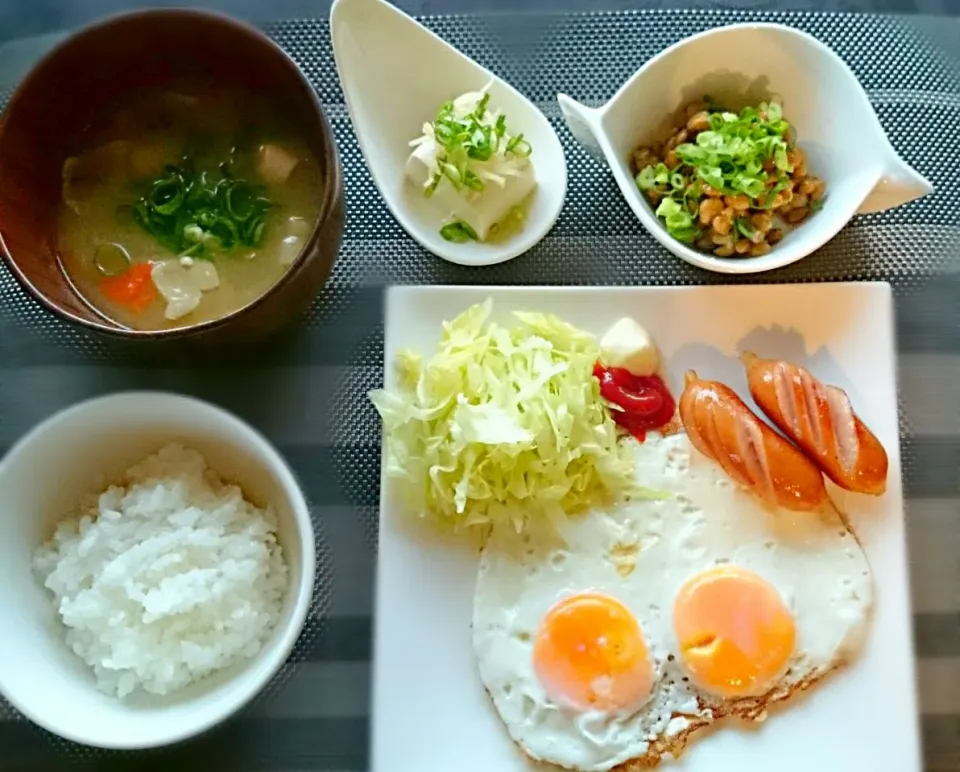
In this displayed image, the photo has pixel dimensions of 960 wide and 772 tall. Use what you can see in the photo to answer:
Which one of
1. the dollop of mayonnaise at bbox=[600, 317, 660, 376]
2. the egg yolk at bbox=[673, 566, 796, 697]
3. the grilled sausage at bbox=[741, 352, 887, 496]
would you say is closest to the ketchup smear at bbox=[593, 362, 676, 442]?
the dollop of mayonnaise at bbox=[600, 317, 660, 376]

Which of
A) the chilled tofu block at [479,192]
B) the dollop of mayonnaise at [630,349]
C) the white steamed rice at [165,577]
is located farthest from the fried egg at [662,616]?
the chilled tofu block at [479,192]

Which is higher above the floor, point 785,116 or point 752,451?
point 785,116

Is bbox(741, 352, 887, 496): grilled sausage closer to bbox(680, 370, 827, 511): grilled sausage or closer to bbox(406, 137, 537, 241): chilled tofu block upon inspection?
bbox(680, 370, 827, 511): grilled sausage

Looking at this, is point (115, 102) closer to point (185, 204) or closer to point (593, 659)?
point (185, 204)

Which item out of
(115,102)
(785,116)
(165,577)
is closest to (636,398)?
(785,116)

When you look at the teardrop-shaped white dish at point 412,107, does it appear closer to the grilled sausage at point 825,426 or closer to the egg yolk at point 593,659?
the grilled sausage at point 825,426

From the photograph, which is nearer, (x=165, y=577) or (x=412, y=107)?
(x=165, y=577)

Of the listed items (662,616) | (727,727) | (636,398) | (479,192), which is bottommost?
(727,727)
